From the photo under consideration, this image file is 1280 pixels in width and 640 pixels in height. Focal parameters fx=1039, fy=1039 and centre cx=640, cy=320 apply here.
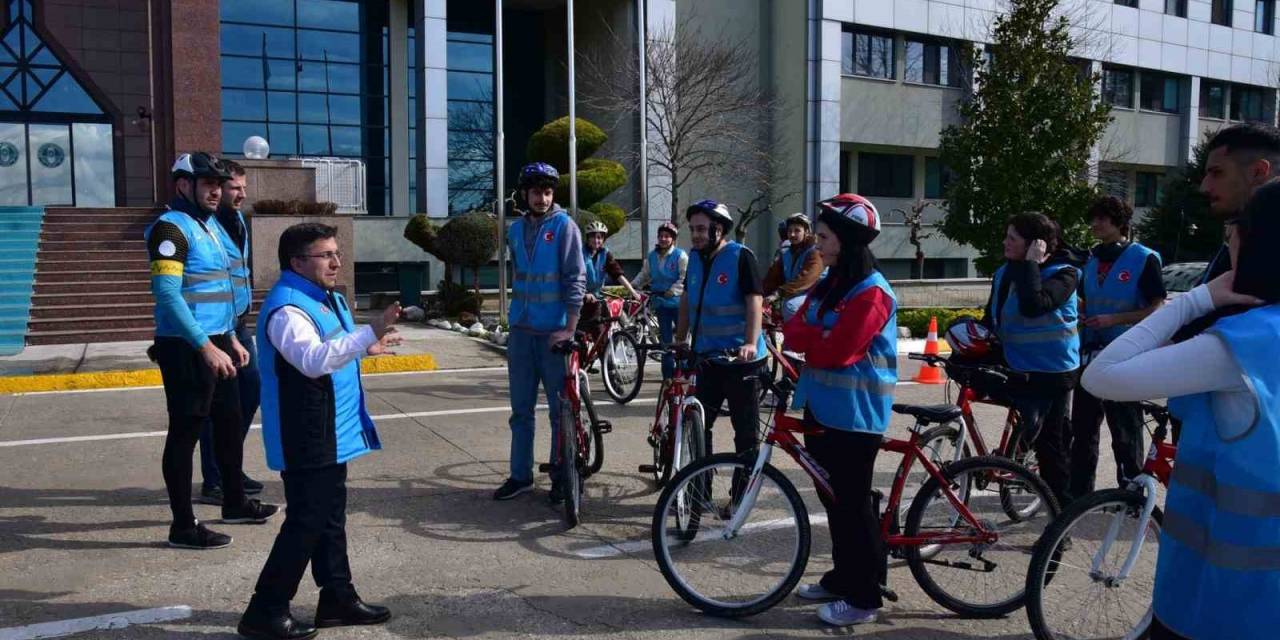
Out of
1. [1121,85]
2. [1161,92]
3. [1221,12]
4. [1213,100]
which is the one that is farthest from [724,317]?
[1221,12]

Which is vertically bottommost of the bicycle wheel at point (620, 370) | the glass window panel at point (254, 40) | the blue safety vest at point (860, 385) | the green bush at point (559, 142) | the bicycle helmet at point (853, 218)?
the bicycle wheel at point (620, 370)

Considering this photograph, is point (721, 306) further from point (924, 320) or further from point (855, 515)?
point (924, 320)

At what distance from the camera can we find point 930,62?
103 ft

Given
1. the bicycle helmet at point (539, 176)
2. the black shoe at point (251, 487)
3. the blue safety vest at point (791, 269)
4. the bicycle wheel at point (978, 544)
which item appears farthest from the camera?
the blue safety vest at point (791, 269)

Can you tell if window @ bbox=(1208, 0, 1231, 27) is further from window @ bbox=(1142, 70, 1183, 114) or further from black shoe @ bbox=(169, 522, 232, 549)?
black shoe @ bbox=(169, 522, 232, 549)

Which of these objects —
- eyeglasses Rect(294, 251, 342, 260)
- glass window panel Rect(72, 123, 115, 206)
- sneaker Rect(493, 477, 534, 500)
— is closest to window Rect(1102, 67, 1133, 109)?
glass window panel Rect(72, 123, 115, 206)

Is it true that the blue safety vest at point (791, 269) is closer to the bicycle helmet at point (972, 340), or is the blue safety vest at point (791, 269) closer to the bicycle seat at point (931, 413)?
the bicycle helmet at point (972, 340)

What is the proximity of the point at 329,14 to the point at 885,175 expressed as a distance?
56.2ft

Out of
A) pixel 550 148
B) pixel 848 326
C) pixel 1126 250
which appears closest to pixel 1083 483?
pixel 1126 250

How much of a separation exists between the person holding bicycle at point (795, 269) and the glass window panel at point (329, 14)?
2178 cm

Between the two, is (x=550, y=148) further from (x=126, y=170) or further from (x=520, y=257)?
(x=520, y=257)

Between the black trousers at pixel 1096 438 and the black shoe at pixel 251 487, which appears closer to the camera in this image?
the black trousers at pixel 1096 438

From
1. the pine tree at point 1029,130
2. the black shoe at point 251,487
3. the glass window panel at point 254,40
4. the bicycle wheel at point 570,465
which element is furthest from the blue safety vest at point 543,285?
the glass window panel at point 254,40

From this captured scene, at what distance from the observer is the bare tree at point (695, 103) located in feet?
79.6
